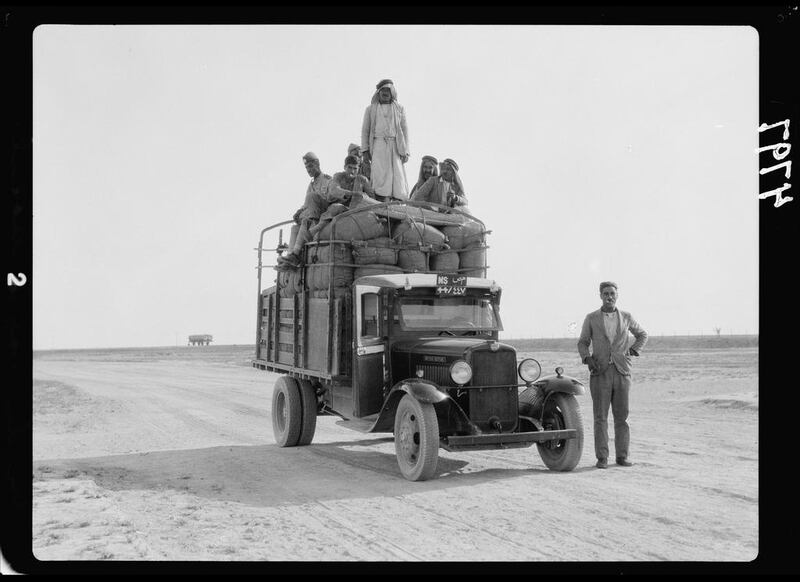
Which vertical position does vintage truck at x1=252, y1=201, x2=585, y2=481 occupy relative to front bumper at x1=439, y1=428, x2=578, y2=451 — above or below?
above

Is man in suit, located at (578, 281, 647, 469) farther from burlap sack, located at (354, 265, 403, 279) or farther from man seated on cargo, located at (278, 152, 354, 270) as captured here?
man seated on cargo, located at (278, 152, 354, 270)

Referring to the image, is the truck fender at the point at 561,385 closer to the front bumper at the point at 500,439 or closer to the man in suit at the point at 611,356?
the man in suit at the point at 611,356

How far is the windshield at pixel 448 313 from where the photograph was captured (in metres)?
9.69

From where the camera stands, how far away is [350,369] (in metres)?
9.98

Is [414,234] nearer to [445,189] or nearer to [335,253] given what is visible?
[335,253]

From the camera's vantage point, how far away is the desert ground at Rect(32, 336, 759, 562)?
5.65m

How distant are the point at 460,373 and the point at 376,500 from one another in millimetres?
1834

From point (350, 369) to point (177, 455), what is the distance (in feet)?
10.1
